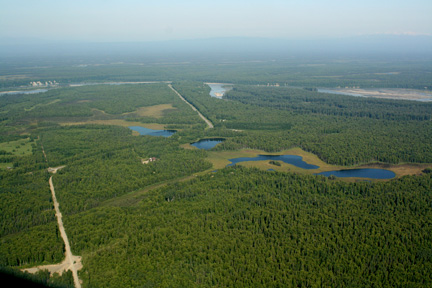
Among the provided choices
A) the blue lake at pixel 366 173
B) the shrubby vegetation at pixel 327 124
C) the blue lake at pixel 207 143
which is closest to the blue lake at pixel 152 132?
the blue lake at pixel 207 143

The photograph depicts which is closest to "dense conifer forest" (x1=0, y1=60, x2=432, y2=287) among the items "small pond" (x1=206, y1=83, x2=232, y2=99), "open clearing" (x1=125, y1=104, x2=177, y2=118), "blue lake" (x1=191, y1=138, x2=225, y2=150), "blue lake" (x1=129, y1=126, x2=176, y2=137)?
"blue lake" (x1=191, y1=138, x2=225, y2=150)

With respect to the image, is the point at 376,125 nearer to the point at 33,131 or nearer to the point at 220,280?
the point at 220,280

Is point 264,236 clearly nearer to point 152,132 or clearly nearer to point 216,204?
point 216,204

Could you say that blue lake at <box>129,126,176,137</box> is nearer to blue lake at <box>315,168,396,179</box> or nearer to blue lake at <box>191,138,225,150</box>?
blue lake at <box>191,138,225,150</box>

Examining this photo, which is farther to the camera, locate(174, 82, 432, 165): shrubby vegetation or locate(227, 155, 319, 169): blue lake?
locate(174, 82, 432, 165): shrubby vegetation

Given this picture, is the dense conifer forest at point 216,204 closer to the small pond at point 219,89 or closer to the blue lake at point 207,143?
the blue lake at point 207,143

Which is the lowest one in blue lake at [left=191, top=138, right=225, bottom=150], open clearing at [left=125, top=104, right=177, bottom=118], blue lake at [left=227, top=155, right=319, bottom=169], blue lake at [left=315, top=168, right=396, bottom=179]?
blue lake at [left=315, top=168, right=396, bottom=179]

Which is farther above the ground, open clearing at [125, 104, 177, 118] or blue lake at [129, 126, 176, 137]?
open clearing at [125, 104, 177, 118]
